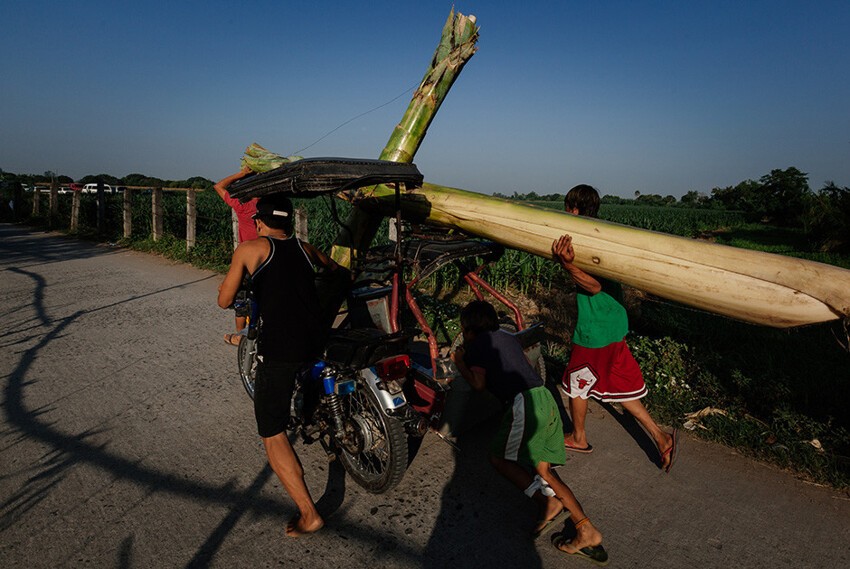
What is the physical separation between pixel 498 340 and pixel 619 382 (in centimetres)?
119

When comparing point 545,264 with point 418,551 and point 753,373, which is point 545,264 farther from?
point 418,551

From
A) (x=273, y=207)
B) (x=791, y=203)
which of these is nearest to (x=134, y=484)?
(x=273, y=207)

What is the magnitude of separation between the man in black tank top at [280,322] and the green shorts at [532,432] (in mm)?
1185

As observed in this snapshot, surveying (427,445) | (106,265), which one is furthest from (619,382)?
(106,265)

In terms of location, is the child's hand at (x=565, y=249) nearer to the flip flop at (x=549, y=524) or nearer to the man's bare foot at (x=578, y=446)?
the flip flop at (x=549, y=524)

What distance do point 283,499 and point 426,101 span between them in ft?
12.6

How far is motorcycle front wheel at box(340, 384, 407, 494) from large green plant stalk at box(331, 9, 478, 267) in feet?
6.10

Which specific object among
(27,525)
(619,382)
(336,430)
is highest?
(619,382)

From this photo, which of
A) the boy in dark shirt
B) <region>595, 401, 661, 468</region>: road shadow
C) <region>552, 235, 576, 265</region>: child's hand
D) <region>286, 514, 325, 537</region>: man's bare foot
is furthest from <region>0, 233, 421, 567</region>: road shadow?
<region>595, 401, 661, 468</region>: road shadow

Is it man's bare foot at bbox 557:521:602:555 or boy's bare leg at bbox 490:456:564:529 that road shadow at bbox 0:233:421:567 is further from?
man's bare foot at bbox 557:521:602:555

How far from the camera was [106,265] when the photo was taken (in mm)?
11336

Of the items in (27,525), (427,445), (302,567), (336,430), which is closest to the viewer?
(302,567)

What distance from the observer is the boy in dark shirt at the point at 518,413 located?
9.29 ft

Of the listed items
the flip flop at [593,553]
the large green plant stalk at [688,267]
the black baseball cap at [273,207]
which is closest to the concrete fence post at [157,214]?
the black baseball cap at [273,207]
